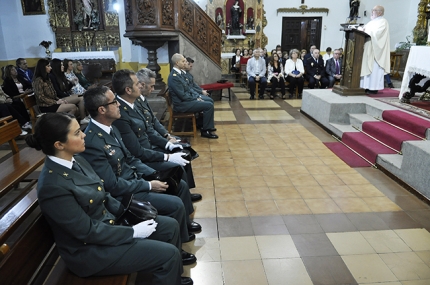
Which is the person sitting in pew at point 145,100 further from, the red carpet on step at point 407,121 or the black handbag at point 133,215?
the red carpet on step at point 407,121

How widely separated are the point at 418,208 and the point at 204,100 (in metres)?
3.38

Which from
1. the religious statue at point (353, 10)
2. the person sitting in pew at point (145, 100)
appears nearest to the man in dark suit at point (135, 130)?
the person sitting in pew at point (145, 100)

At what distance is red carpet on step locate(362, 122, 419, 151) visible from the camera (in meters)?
4.08

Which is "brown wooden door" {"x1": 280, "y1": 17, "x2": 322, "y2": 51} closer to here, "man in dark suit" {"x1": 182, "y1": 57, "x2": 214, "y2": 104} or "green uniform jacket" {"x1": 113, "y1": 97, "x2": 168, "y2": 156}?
"man in dark suit" {"x1": 182, "y1": 57, "x2": 214, "y2": 104}

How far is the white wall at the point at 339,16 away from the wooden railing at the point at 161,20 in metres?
5.93

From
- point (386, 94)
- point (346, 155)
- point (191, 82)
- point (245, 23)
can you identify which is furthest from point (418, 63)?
point (245, 23)

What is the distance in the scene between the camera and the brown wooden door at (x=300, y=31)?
12.9 meters

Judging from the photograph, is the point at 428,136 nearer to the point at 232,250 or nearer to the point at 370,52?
the point at 370,52

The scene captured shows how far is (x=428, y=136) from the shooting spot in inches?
156

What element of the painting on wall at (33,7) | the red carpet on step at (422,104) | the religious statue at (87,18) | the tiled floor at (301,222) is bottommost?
the tiled floor at (301,222)

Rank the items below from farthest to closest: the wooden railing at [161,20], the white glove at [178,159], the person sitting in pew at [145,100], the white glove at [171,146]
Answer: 1. the wooden railing at [161,20]
2. the person sitting in pew at [145,100]
3. the white glove at [171,146]
4. the white glove at [178,159]

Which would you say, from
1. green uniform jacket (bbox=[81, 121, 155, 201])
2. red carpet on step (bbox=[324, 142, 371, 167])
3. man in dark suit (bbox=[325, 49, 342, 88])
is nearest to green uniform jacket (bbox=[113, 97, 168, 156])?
green uniform jacket (bbox=[81, 121, 155, 201])

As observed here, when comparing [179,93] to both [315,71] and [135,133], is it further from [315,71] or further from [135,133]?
→ [315,71]

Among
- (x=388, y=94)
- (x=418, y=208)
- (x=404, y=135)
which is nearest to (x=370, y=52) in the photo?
(x=388, y=94)
